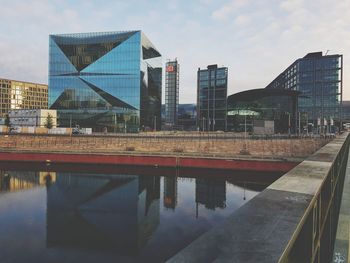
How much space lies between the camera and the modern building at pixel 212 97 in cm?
15275

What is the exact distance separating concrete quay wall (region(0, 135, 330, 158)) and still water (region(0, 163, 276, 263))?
990cm

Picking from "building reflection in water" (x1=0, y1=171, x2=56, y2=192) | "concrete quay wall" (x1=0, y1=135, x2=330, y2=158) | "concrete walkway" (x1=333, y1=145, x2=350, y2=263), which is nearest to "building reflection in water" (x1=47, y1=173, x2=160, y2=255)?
"building reflection in water" (x1=0, y1=171, x2=56, y2=192)

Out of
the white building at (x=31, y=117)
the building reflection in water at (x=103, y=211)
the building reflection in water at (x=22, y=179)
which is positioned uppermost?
the white building at (x=31, y=117)

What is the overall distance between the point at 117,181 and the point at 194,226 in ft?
71.1

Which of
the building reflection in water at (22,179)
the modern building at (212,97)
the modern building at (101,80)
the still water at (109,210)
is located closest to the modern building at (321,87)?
the modern building at (212,97)

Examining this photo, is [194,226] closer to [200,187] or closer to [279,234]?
[200,187]

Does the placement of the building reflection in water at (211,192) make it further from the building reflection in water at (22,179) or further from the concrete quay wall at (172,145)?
the building reflection in water at (22,179)

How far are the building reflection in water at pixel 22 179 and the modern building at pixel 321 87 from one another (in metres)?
146

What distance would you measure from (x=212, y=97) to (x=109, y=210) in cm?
13476

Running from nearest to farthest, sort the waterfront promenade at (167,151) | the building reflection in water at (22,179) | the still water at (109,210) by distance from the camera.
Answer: the still water at (109,210)
the building reflection in water at (22,179)
the waterfront promenade at (167,151)

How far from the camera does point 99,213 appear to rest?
96.4 ft

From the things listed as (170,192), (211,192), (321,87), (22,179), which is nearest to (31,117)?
(22,179)

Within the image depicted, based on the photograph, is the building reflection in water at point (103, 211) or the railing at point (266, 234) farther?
the building reflection in water at point (103, 211)

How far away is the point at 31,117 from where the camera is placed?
107938 mm
